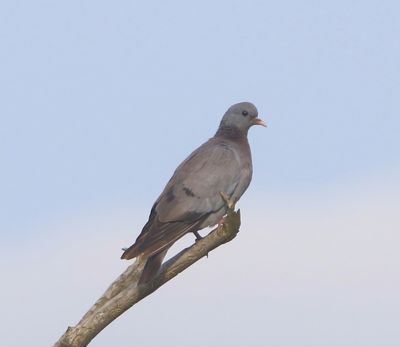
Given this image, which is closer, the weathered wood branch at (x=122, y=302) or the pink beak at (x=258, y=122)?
the weathered wood branch at (x=122, y=302)

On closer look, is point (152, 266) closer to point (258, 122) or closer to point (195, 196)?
point (195, 196)

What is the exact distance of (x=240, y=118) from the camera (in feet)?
43.8

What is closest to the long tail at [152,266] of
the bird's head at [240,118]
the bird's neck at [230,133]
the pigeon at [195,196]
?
the pigeon at [195,196]

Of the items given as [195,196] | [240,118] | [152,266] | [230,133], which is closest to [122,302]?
[152,266]

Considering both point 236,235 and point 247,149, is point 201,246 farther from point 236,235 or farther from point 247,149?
point 247,149

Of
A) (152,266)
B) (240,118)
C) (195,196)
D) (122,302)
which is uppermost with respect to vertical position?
(240,118)

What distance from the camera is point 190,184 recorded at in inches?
444

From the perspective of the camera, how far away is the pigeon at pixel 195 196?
33.0ft

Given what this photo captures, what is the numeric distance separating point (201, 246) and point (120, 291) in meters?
1.83

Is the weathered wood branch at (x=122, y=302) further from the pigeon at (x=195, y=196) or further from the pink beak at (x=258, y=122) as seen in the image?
the pink beak at (x=258, y=122)

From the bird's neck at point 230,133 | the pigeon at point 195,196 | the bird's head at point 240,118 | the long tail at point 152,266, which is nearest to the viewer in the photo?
the long tail at point 152,266

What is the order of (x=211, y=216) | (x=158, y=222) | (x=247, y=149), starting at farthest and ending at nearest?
(x=247, y=149), (x=211, y=216), (x=158, y=222)

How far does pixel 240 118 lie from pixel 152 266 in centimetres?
408

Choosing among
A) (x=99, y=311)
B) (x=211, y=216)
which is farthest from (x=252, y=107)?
(x=99, y=311)
